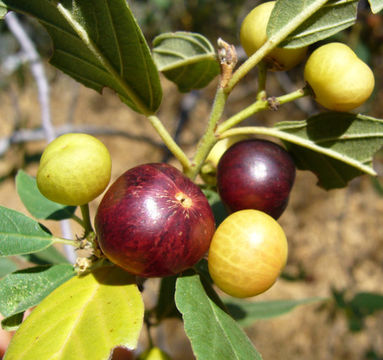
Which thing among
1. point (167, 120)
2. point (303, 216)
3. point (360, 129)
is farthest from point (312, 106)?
point (360, 129)

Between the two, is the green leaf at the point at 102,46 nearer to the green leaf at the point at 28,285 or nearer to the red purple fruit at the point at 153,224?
the red purple fruit at the point at 153,224

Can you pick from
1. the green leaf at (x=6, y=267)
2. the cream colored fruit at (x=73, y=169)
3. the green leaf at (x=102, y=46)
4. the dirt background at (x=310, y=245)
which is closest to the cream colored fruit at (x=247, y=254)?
the cream colored fruit at (x=73, y=169)

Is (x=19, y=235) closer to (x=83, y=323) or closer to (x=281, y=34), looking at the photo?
(x=83, y=323)

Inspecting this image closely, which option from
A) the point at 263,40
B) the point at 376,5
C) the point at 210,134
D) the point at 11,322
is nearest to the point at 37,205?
the point at 11,322

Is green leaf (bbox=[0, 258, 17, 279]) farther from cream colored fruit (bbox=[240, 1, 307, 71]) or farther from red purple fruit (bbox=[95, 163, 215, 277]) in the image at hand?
cream colored fruit (bbox=[240, 1, 307, 71])

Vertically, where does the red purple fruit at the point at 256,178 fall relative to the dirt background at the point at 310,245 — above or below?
above

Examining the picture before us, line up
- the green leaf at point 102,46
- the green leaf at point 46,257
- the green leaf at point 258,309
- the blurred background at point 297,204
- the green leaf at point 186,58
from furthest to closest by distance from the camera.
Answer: the blurred background at point 297,204, the green leaf at point 258,309, the green leaf at point 46,257, the green leaf at point 186,58, the green leaf at point 102,46

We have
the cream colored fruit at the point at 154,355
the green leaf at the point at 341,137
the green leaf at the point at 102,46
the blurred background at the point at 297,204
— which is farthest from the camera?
the blurred background at the point at 297,204
